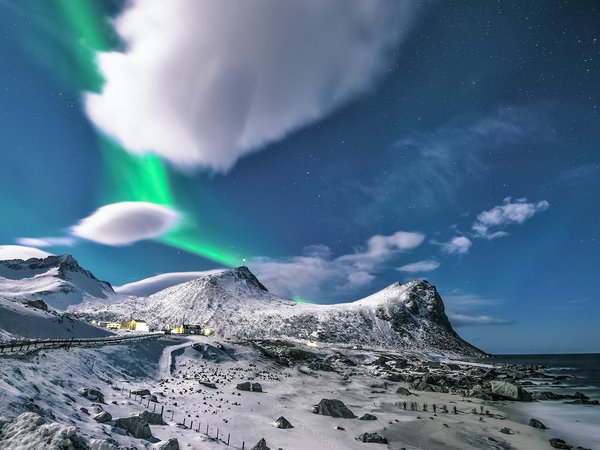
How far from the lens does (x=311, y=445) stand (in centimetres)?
2930

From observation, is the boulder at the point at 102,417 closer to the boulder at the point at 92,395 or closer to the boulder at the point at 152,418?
the boulder at the point at 152,418

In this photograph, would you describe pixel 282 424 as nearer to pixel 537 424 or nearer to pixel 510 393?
pixel 537 424

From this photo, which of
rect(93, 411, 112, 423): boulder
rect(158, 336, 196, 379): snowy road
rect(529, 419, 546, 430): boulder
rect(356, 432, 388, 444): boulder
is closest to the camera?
rect(93, 411, 112, 423): boulder

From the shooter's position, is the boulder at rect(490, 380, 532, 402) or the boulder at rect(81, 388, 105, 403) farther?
the boulder at rect(490, 380, 532, 402)

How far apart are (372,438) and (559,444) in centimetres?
1950

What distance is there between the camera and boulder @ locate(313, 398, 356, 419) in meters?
41.4

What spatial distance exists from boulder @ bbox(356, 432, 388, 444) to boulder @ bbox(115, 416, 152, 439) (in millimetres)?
18823

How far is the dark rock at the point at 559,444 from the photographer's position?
34834 mm

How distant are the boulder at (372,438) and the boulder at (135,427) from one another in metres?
18.8

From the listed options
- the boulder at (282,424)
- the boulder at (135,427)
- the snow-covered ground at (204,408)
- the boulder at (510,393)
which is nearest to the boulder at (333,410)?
the snow-covered ground at (204,408)

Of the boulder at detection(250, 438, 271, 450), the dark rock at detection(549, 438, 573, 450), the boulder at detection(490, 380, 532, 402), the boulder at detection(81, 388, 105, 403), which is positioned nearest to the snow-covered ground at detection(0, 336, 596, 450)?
the boulder at detection(81, 388, 105, 403)

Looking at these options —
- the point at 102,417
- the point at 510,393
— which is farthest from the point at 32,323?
the point at 510,393

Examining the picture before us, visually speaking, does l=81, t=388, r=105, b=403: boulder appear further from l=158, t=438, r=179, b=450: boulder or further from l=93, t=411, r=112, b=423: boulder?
l=158, t=438, r=179, b=450: boulder

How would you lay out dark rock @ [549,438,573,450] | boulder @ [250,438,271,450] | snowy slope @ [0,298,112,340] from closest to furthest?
boulder @ [250,438,271,450], dark rock @ [549,438,573,450], snowy slope @ [0,298,112,340]
